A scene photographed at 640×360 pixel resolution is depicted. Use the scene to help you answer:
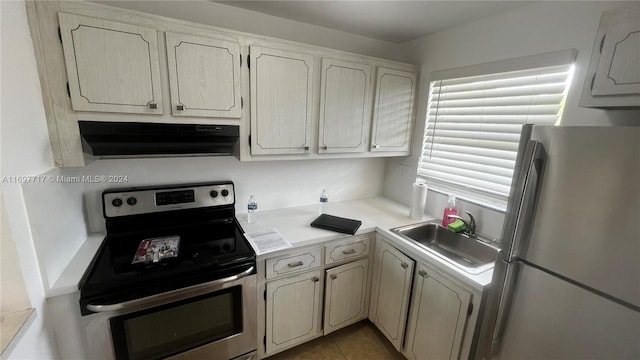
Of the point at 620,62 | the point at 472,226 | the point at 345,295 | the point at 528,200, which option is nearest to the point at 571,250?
the point at 528,200

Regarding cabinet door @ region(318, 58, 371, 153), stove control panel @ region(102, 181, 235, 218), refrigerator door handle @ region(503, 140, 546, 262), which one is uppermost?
cabinet door @ region(318, 58, 371, 153)

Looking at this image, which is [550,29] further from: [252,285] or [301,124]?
[252,285]

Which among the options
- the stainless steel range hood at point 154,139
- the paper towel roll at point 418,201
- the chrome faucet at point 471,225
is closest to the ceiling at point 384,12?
the stainless steel range hood at point 154,139

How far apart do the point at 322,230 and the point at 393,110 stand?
111cm

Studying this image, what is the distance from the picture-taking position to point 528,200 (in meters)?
1.00

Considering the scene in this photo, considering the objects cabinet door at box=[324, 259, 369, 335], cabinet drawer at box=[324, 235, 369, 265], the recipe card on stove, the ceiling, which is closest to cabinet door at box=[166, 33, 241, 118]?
the ceiling

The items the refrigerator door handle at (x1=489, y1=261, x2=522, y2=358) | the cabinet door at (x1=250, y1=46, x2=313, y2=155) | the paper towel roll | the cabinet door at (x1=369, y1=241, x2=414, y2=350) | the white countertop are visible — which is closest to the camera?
the refrigerator door handle at (x1=489, y1=261, x2=522, y2=358)

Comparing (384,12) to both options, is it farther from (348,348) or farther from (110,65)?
(348,348)

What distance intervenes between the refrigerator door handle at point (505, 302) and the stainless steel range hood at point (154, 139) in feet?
4.93

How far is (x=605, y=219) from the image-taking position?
32.3 inches

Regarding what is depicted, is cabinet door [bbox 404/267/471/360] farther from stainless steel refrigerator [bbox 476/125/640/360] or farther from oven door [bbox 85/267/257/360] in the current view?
oven door [bbox 85/267/257/360]

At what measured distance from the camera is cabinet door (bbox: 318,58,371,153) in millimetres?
1757

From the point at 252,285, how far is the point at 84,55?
1.35 meters

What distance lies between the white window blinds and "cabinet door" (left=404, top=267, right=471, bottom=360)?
0.67 meters
